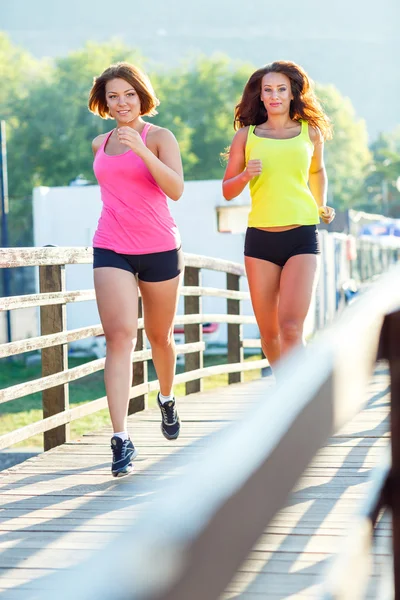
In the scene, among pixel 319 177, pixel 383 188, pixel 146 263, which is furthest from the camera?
pixel 383 188

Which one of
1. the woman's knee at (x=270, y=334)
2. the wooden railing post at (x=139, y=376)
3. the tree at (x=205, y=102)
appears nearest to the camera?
the woman's knee at (x=270, y=334)

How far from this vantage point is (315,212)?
4879mm

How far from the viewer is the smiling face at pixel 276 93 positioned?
484cm

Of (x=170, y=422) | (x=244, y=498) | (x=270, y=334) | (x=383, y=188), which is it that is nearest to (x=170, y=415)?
(x=170, y=422)

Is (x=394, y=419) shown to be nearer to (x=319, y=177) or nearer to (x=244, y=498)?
(x=244, y=498)

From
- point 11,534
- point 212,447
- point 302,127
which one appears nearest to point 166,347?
point 302,127

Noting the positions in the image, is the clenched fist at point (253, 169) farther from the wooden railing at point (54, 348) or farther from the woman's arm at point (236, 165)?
the wooden railing at point (54, 348)

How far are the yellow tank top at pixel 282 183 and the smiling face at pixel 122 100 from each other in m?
0.62

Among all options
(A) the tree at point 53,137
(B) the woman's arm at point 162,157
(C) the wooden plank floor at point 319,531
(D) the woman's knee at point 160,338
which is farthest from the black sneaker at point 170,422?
(A) the tree at point 53,137

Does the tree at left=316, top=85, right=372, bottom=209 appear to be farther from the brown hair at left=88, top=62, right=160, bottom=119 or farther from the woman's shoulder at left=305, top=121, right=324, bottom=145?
the brown hair at left=88, top=62, right=160, bottom=119

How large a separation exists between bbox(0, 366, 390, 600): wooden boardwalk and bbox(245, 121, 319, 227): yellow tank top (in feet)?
3.47

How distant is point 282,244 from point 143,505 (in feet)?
4.61

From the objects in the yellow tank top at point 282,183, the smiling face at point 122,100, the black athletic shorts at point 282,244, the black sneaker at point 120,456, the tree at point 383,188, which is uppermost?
the tree at point 383,188

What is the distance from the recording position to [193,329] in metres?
8.20
